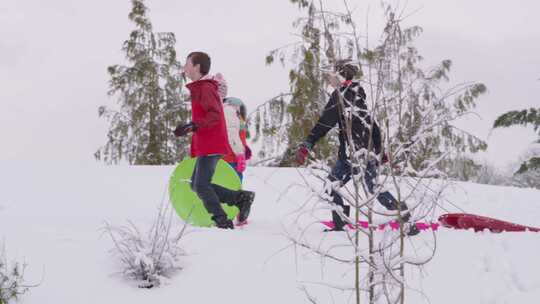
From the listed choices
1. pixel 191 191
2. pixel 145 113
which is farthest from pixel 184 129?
pixel 145 113

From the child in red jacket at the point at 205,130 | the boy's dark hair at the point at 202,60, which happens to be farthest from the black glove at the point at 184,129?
the boy's dark hair at the point at 202,60

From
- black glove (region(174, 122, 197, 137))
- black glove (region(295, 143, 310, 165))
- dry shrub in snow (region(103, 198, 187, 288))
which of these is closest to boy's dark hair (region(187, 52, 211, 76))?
black glove (region(174, 122, 197, 137))

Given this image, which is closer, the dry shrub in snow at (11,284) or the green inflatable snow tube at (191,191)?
the dry shrub in snow at (11,284)

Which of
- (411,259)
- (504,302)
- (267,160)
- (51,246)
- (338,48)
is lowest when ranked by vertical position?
(504,302)

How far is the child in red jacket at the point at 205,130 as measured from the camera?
15.8 ft

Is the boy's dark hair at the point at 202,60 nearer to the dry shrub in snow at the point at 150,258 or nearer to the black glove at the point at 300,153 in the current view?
the black glove at the point at 300,153

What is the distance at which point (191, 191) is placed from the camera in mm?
5516

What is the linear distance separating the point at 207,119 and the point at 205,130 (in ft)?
0.42

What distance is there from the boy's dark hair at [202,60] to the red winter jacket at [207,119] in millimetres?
133

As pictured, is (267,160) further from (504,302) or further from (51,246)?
(504,302)

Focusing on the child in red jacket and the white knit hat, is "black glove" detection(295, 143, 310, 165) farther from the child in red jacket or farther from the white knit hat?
the white knit hat

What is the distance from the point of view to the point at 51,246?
378 cm

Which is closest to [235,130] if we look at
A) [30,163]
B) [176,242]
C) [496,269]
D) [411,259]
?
[176,242]

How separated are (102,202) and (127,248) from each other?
4113mm
